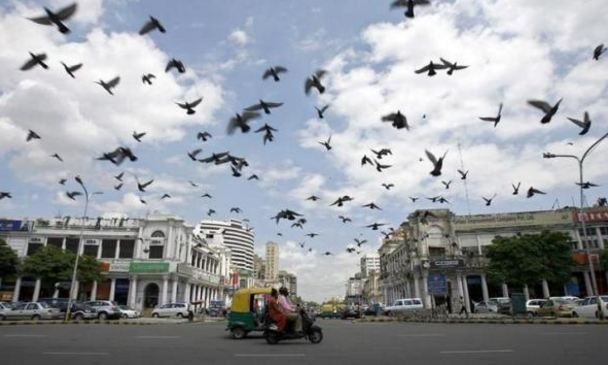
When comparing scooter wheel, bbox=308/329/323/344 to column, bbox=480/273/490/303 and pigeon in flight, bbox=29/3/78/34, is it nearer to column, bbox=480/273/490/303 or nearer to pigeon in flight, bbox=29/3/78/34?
pigeon in flight, bbox=29/3/78/34

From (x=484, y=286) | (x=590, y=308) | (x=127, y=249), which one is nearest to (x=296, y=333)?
(x=590, y=308)

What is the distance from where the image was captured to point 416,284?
57.6 meters

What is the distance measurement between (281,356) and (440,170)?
549cm

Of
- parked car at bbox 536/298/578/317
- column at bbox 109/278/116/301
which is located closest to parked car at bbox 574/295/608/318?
parked car at bbox 536/298/578/317

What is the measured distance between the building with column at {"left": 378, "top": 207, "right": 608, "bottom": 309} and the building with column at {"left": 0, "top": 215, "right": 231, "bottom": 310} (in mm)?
31875

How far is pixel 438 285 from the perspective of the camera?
29.7 metres

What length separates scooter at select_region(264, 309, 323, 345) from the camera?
41.5 feet

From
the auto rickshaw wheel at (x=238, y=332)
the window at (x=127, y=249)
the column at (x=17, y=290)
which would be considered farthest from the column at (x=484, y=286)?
the column at (x=17, y=290)

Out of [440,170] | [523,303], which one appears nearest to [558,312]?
[523,303]

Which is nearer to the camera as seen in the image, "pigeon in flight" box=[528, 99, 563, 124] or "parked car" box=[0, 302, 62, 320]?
"pigeon in flight" box=[528, 99, 563, 124]

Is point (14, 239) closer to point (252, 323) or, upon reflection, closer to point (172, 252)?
point (172, 252)

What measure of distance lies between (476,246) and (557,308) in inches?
986

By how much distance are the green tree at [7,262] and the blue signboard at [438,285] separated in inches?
1717

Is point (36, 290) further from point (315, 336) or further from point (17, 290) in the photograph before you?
point (315, 336)
